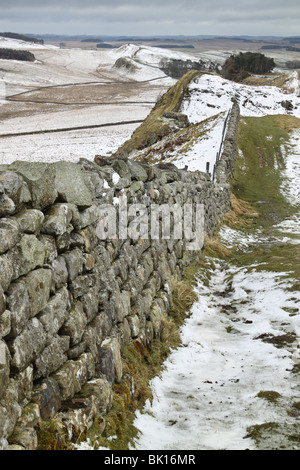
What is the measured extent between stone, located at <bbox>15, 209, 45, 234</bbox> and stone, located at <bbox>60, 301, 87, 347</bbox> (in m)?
1.21

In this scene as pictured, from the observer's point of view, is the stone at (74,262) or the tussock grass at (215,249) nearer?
the stone at (74,262)

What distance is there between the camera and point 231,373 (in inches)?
303

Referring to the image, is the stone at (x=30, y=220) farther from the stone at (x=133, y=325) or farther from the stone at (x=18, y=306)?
the stone at (x=133, y=325)

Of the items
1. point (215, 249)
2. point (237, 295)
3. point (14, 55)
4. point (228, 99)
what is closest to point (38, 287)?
point (237, 295)

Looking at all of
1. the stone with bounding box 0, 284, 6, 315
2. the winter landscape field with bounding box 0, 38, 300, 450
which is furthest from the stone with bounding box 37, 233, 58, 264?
the winter landscape field with bounding box 0, 38, 300, 450

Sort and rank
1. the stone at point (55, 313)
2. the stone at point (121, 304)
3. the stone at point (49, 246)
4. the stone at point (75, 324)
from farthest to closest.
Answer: the stone at point (121, 304) → the stone at point (75, 324) → the stone at point (49, 246) → the stone at point (55, 313)

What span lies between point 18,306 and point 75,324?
4.14ft

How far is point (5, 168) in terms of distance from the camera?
5.11 meters

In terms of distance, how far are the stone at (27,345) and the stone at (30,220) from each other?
0.97 metres

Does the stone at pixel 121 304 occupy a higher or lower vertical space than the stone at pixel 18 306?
lower

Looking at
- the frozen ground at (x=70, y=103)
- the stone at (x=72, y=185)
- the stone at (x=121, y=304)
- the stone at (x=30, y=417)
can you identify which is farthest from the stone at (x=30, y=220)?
the frozen ground at (x=70, y=103)

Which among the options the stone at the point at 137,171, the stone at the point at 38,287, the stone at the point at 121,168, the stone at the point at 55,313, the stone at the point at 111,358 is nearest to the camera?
the stone at the point at 38,287

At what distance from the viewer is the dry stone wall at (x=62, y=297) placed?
4188 mm
